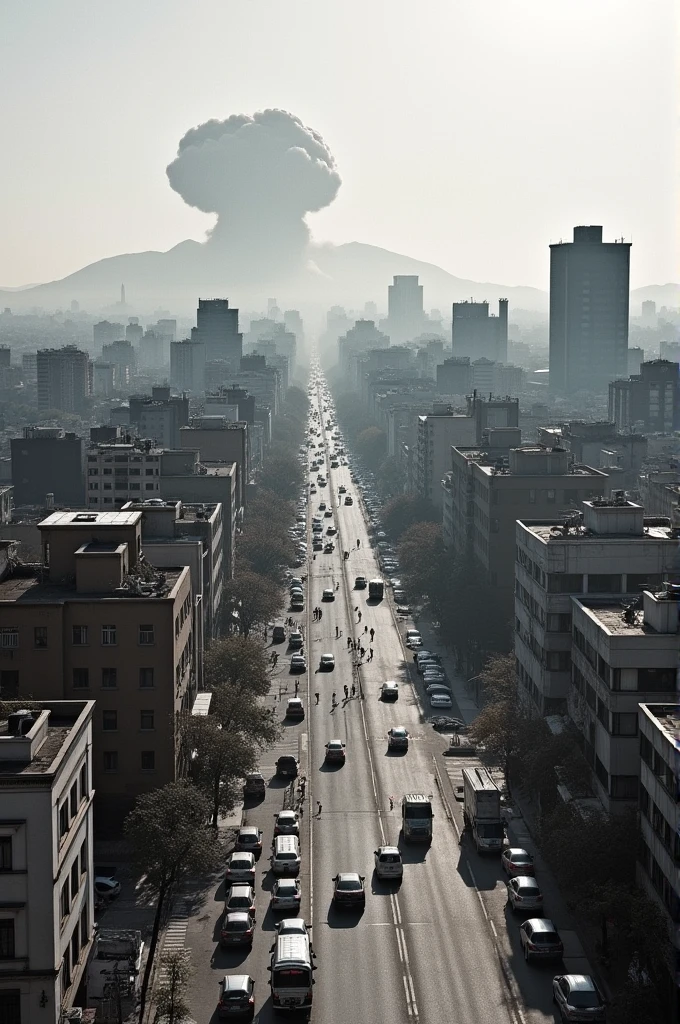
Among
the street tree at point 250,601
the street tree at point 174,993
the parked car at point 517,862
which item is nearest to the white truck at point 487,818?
the parked car at point 517,862

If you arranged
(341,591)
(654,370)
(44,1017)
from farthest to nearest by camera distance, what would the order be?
(654,370) → (341,591) → (44,1017)

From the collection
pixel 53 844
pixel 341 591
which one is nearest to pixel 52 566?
pixel 53 844

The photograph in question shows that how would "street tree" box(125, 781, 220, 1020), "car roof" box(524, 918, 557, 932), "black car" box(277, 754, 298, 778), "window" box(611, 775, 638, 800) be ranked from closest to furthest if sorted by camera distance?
"car roof" box(524, 918, 557, 932)
"street tree" box(125, 781, 220, 1020)
"window" box(611, 775, 638, 800)
"black car" box(277, 754, 298, 778)

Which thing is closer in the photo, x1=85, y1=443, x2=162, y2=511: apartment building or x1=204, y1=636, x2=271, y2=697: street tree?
x1=204, y1=636, x2=271, y2=697: street tree

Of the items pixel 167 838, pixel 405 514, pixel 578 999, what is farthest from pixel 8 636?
pixel 405 514

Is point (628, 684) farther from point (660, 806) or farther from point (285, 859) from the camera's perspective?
point (285, 859)

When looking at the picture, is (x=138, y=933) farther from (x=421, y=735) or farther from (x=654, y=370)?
(x=654, y=370)

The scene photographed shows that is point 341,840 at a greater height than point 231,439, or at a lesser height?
lesser

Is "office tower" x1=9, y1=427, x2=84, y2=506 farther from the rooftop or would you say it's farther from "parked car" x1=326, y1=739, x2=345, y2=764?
the rooftop

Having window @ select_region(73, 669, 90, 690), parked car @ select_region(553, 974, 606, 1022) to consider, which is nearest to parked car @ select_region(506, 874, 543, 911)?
parked car @ select_region(553, 974, 606, 1022)
